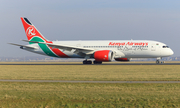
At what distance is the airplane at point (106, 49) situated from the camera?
165 feet

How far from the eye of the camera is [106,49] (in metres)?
52.1

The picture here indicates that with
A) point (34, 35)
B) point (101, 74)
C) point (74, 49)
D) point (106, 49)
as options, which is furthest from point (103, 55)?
point (101, 74)

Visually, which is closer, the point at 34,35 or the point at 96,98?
the point at 96,98

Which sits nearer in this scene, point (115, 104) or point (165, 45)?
point (115, 104)

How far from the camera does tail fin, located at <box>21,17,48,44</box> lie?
5726 centimetres

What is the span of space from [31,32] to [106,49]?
58.3ft

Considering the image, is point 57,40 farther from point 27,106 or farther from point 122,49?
point 27,106

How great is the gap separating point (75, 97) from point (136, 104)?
3.59m

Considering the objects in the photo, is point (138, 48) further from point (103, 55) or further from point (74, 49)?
point (74, 49)

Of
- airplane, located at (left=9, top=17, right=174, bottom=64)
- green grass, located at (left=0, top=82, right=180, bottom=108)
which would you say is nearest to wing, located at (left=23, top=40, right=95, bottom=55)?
airplane, located at (left=9, top=17, right=174, bottom=64)

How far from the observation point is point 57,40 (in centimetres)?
5781

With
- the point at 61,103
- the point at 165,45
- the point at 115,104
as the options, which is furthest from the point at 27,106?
the point at 165,45

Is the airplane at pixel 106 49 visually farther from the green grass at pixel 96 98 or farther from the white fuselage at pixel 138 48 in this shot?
the green grass at pixel 96 98

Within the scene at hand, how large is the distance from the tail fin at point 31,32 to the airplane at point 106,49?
1.72m
